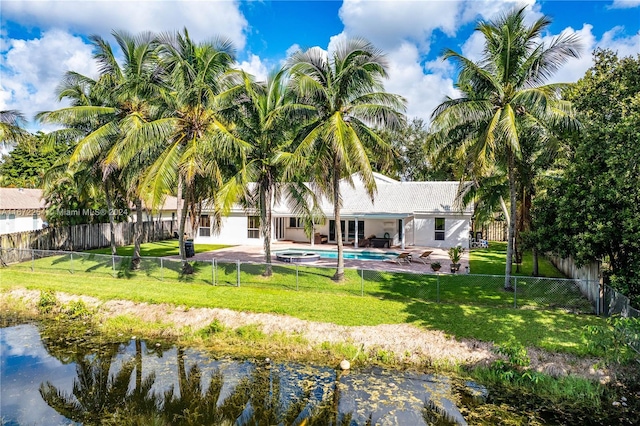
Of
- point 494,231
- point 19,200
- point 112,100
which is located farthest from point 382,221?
point 19,200

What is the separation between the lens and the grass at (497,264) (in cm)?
1833

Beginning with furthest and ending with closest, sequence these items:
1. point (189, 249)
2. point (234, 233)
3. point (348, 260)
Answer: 1. point (234, 233)
2. point (189, 249)
3. point (348, 260)

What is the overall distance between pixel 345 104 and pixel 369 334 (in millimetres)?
8420

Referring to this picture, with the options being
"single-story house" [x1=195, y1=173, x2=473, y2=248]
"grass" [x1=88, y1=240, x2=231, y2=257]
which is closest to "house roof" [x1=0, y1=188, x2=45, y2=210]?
"grass" [x1=88, y1=240, x2=231, y2=257]

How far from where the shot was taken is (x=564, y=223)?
12562mm

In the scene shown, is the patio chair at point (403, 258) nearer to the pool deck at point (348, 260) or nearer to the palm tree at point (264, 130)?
the pool deck at point (348, 260)

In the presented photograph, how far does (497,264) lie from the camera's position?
67.4 feet

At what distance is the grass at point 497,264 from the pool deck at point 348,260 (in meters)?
0.50

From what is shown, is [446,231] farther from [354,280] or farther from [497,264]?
[354,280]

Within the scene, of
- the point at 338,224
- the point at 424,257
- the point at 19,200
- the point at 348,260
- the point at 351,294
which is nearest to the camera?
the point at 351,294

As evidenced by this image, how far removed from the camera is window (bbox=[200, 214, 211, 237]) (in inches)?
1208

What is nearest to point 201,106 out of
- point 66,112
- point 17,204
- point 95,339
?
point 66,112

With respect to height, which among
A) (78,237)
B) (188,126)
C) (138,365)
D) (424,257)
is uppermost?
(188,126)

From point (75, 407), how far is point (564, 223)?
14.1 meters
